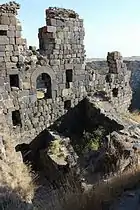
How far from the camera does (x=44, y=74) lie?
12008 mm

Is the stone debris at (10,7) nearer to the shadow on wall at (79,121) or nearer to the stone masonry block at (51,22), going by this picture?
the stone masonry block at (51,22)

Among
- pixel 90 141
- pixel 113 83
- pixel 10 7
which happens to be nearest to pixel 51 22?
pixel 10 7

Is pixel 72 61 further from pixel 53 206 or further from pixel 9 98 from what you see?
pixel 53 206

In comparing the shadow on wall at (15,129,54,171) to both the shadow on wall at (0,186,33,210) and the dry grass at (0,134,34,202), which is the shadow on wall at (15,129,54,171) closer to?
the dry grass at (0,134,34,202)

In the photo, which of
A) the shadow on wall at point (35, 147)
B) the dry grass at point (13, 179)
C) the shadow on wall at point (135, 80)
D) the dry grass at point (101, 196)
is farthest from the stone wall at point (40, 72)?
the shadow on wall at point (135, 80)

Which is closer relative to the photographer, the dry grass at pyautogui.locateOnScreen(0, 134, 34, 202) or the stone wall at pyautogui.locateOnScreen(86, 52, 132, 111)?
the dry grass at pyautogui.locateOnScreen(0, 134, 34, 202)

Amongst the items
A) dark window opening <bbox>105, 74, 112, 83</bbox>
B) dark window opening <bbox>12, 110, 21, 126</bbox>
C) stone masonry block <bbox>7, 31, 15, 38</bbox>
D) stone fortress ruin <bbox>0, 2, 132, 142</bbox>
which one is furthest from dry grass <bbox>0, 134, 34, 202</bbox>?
dark window opening <bbox>105, 74, 112, 83</bbox>

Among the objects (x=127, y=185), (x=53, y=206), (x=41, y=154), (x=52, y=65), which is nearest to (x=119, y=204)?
(x=127, y=185)

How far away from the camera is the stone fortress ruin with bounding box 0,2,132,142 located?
1063 cm

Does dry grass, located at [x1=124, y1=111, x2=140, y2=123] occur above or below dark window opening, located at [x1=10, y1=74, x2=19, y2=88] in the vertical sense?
below

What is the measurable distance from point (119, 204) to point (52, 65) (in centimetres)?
877

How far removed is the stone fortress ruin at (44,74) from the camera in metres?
10.6

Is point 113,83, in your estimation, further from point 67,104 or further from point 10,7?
point 10,7

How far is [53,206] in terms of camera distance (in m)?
4.20
